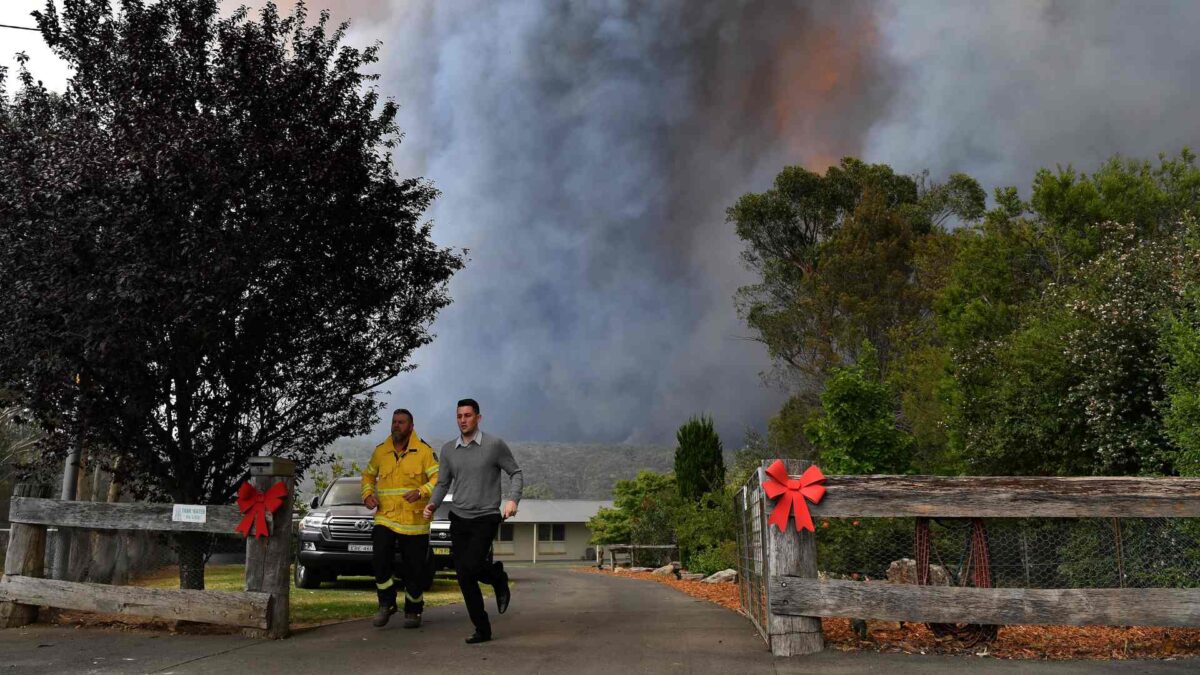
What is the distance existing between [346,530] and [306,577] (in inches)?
50.9

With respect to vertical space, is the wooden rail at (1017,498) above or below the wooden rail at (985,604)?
above

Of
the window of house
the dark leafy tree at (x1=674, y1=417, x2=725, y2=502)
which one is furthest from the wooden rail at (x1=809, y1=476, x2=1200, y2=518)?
the window of house

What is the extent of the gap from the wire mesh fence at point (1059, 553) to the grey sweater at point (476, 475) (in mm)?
2876

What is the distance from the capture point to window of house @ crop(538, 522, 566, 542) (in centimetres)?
6272

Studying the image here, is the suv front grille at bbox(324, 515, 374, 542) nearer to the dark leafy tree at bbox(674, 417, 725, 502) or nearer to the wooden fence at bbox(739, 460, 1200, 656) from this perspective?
the wooden fence at bbox(739, 460, 1200, 656)

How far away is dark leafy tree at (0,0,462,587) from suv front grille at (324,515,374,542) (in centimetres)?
476

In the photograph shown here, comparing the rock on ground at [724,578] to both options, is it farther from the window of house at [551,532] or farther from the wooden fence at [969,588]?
the window of house at [551,532]

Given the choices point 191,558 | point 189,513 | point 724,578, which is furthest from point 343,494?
point 724,578

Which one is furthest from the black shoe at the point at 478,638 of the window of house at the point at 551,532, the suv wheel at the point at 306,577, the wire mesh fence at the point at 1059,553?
the window of house at the point at 551,532

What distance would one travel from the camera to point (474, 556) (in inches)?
292

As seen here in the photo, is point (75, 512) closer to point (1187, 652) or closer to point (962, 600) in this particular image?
point (962, 600)

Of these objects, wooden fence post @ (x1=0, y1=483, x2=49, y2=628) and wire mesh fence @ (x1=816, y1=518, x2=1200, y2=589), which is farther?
wooden fence post @ (x1=0, y1=483, x2=49, y2=628)

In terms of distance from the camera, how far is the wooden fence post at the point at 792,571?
661 cm

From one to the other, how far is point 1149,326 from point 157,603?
1372 centimetres
